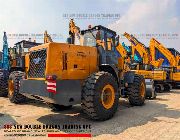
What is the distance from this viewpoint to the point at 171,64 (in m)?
20.2

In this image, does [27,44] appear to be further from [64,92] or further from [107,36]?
[64,92]

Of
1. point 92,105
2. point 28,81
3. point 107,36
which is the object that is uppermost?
point 107,36

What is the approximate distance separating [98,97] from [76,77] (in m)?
0.90

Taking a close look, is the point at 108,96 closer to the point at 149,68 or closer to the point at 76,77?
the point at 76,77

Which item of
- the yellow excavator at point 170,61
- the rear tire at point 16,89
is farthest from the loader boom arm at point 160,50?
the rear tire at point 16,89

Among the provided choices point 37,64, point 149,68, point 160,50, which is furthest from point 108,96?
point 160,50

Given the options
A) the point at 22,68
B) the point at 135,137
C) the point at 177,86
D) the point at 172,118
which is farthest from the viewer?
the point at 177,86

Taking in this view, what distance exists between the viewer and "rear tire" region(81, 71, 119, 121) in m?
7.10

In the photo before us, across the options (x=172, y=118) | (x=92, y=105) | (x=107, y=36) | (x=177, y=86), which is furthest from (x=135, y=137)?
(x=177, y=86)

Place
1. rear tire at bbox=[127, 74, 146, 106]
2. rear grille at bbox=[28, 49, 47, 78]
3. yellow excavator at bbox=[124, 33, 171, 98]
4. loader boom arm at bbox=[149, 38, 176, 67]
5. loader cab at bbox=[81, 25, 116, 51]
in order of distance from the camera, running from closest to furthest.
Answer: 1. rear grille at bbox=[28, 49, 47, 78]
2. loader cab at bbox=[81, 25, 116, 51]
3. rear tire at bbox=[127, 74, 146, 106]
4. yellow excavator at bbox=[124, 33, 171, 98]
5. loader boom arm at bbox=[149, 38, 176, 67]

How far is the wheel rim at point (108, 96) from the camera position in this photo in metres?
7.67

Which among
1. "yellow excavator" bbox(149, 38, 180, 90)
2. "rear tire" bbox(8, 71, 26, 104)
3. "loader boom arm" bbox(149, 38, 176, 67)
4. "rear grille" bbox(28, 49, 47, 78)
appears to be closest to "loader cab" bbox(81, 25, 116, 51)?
"rear grille" bbox(28, 49, 47, 78)

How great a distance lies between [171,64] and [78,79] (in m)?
14.4

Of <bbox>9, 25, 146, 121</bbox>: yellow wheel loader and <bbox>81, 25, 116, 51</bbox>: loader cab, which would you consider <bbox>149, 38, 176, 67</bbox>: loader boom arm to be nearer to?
<bbox>81, 25, 116, 51</bbox>: loader cab
